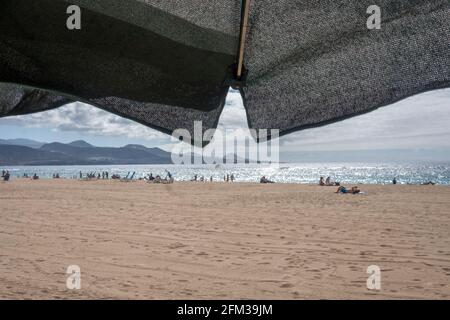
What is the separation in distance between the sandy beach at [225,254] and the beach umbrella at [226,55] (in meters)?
5.10

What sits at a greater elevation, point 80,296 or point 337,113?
point 337,113

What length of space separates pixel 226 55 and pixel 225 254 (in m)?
7.63

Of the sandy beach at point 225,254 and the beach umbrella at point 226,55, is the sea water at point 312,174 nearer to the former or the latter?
the sandy beach at point 225,254

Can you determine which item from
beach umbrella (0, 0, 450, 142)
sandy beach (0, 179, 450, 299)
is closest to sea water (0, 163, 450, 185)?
sandy beach (0, 179, 450, 299)

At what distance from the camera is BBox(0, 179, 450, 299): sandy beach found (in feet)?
21.0

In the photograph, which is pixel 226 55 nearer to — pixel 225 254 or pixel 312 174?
pixel 225 254

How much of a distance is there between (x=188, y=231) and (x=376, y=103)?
1047 centimetres

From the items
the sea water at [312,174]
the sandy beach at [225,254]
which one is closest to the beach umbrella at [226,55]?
the sandy beach at [225,254]

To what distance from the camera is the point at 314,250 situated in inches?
358

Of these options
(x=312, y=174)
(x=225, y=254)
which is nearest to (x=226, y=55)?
(x=225, y=254)

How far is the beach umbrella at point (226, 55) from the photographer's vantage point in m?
1.33

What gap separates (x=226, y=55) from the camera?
4.89ft
